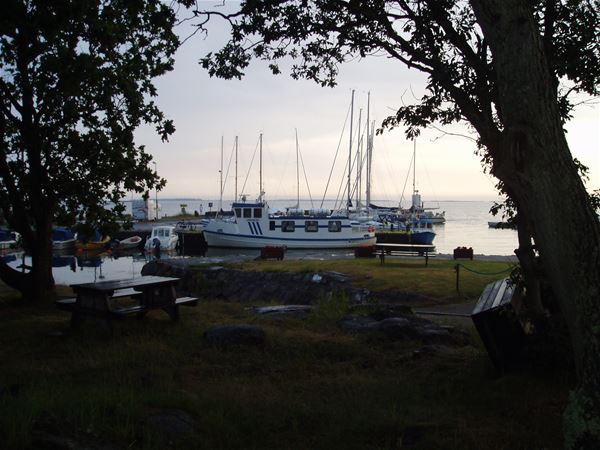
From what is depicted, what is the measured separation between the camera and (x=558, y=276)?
11.7 feet

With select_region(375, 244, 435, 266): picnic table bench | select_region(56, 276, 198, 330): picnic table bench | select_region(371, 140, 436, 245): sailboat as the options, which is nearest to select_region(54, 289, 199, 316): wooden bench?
select_region(56, 276, 198, 330): picnic table bench

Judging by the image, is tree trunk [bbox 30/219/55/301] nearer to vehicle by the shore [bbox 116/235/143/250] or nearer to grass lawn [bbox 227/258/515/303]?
grass lawn [bbox 227/258/515/303]

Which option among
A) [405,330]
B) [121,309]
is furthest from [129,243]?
[405,330]

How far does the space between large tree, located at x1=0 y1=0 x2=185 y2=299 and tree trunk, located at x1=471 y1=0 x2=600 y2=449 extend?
7258 millimetres

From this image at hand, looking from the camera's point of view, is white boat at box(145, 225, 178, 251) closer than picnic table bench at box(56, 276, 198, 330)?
No

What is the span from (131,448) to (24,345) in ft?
14.9

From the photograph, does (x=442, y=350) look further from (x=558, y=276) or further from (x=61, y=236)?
(x=61, y=236)

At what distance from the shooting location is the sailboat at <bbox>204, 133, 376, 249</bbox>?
46375 millimetres

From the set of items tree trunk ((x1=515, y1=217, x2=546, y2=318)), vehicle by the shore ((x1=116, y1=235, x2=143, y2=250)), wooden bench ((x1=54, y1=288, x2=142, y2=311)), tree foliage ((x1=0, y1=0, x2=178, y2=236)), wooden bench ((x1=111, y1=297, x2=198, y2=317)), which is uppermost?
tree foliage ((x1=0, y1=0, x2=178, y2=236))

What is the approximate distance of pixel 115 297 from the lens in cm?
884

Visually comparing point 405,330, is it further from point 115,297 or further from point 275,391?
point 115,297

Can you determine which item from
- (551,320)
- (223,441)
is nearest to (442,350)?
(551,320)

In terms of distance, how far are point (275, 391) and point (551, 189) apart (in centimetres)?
A: 349

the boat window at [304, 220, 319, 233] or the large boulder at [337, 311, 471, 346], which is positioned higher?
the boat window at [304, 220, 319, 233]
